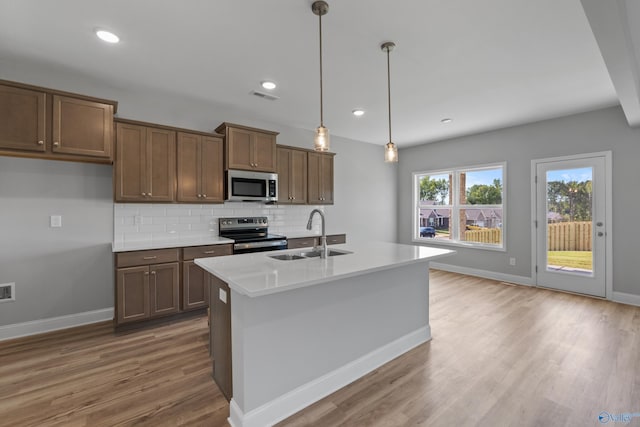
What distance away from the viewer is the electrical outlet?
2759 millimetres

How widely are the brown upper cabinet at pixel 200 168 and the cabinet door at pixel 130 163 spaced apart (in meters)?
0.38

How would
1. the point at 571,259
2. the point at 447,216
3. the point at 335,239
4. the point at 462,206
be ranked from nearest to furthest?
the point at 571,259
the point at 335,239
the point at 462,206
the point at 447,216

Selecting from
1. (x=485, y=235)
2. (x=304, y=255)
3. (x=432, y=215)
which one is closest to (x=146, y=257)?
(x=304, y=255)

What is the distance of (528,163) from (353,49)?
3.78 metres

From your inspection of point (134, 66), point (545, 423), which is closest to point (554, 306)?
point (545, 423)

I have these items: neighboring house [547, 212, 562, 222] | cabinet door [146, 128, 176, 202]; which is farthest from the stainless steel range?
neighboring house [547, 212, 562, 222]

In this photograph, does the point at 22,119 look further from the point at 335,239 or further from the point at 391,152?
the point at 335,239

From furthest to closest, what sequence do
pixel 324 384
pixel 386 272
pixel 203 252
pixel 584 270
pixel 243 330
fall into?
pixel 584 270 → pixel 203 252 → pixel 386 272 → pixel 324 384 → pixel 243 330

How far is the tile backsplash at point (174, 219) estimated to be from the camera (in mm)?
3330

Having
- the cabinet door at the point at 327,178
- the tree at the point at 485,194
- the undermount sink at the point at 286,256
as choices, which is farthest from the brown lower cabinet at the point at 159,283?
the tree at the point at 485,194

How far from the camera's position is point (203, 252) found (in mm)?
3297

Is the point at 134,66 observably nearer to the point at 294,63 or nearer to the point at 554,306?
the point at 294,63

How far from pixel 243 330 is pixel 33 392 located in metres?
1.73

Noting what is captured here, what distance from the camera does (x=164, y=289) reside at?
10.0ft
